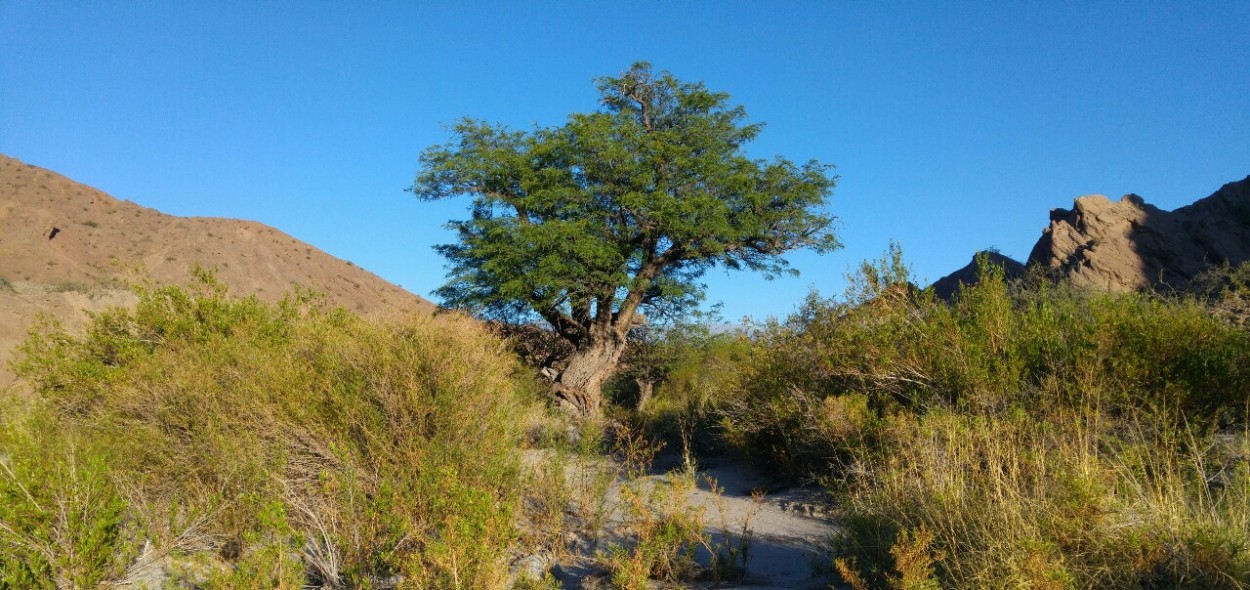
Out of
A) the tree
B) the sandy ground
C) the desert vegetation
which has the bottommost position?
the sandy ground

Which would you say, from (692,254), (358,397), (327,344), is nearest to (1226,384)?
(358,397)

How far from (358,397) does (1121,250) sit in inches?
1300

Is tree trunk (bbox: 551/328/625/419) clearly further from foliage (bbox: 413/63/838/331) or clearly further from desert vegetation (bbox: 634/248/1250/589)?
desert vegetation (bbox: 634/248/1250/589)

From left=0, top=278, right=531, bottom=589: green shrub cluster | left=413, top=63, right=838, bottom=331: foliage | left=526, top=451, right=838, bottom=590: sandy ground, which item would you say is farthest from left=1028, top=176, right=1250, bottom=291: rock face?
left=0, top=278, right=531, bottom=589: green shrub cluster

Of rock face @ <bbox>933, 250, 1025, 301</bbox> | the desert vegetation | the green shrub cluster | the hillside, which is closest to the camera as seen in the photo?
the desert vegetation

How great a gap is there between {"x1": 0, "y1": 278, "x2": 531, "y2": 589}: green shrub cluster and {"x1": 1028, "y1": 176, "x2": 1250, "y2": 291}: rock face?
2831 cm

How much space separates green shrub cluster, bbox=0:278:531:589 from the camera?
15.6 ft

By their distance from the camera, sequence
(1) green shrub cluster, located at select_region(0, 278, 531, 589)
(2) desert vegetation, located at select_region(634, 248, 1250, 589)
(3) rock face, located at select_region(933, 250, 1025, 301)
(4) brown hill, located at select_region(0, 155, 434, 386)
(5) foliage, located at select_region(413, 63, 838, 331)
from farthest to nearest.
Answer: (4) brown hill, located at select_region(0, 155, 434, 386)
(3) rock face, located at select_region(933, 250, 1025, 301)
(5) foliage, located at select_region(413, 63, 838, 331)
(1) green shrub cluster, located at select_region(0, 278, 531, 589)
(2) desert vegetation, located at select_region(634, 248, 1250, 589)

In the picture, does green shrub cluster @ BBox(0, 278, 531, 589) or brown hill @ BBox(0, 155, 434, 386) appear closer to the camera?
Result: green shrub cluster @ BBox(0, 278, 531, 589)

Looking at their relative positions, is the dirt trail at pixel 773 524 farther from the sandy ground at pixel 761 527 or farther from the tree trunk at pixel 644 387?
the tree trunk at pixel 644 387

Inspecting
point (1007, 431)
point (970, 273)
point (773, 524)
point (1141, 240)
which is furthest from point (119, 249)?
point (1141, 240)

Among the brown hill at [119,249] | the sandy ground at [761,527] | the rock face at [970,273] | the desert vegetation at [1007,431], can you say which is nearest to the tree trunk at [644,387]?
the desert vegetation at [1007,431]

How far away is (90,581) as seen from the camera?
A: 4625 mm

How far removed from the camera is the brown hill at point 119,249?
39531mm
